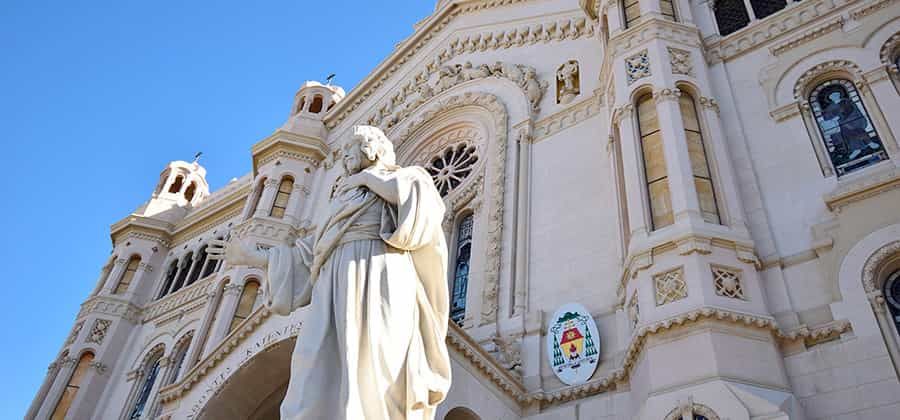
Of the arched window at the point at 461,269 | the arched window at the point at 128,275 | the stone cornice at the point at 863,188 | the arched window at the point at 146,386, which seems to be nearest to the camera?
the stone cornice at the point at 863,188

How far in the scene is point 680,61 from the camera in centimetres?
1136

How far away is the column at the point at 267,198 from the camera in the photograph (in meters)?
18.7

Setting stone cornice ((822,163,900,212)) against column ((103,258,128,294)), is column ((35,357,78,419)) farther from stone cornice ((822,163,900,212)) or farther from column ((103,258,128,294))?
stone cornice ((822,163,900,212))

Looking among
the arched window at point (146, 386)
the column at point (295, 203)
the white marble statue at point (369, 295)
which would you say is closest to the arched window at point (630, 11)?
the white marble statue at point (369, 295)

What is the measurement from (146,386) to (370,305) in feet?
57.4

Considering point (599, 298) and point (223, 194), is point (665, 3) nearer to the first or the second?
point (599, 298)

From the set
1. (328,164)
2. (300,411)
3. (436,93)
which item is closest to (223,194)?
(328,164)

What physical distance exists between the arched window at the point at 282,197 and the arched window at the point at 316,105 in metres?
3.78

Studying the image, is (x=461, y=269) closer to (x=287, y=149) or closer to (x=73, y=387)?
(x=287, y=149)

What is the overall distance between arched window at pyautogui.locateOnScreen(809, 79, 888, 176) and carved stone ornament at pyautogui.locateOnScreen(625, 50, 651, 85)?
8.14 feet

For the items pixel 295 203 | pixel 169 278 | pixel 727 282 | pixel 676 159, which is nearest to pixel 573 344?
pixel 727 282

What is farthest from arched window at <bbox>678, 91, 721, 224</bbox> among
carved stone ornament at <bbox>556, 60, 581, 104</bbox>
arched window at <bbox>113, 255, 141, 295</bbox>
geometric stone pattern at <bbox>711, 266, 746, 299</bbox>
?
arched window at <bbox>113, 255, 141, 295</bbox>

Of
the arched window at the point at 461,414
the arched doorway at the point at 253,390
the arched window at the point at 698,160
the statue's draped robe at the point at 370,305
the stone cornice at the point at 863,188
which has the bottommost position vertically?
the statue's draped robe at the point at 370,305

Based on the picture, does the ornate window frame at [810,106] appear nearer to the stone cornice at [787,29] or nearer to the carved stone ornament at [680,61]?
the stone cornice at [787,29]
